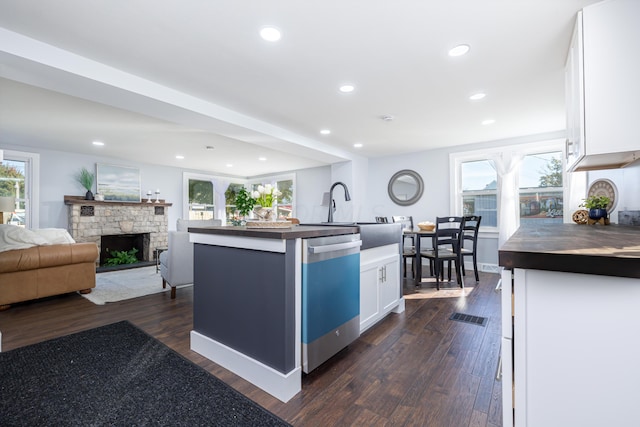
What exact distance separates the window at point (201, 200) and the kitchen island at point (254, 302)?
6229 mm

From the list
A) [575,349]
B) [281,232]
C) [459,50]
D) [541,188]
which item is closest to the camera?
[575,349]

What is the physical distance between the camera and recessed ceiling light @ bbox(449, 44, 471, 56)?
7.36 ft

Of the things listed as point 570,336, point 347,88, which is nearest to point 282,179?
point 347,88

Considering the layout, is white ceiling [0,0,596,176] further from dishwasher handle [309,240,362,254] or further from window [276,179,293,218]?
window [276,179,293,218]

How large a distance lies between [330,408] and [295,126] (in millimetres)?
3595

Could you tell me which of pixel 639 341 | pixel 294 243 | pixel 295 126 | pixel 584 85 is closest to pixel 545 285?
pixel 639 341

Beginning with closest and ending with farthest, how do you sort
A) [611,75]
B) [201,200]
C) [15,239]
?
[611,75] → [15,239] → [201,200]

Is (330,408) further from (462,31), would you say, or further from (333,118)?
(333,118)

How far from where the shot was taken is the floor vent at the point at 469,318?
2.70 meters

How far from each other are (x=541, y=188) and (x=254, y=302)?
5.14 metres

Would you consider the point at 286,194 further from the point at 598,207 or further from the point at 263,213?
the point at 598,207

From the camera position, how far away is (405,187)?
240 inches

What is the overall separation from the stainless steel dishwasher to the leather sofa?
350 cm

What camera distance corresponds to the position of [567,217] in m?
4.39
